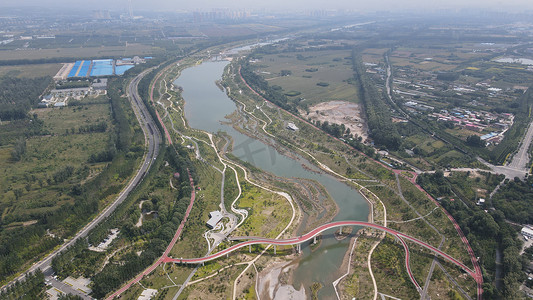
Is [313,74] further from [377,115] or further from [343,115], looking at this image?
[377,115]

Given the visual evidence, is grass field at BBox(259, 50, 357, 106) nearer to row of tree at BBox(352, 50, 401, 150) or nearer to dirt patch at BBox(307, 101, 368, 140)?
row of tree at BBox(352, 50, 401, 150)

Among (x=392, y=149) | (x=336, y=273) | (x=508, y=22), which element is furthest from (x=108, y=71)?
(x=508, y=22)

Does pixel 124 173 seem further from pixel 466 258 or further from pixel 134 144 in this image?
pixel 466 258

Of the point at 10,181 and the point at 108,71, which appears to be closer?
the point at 10,181

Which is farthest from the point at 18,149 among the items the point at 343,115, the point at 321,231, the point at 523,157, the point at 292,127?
the point at 523,157

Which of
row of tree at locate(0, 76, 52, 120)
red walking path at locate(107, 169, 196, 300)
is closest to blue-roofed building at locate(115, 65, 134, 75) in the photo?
row of tree at locate(0, 76, 52, 120)
